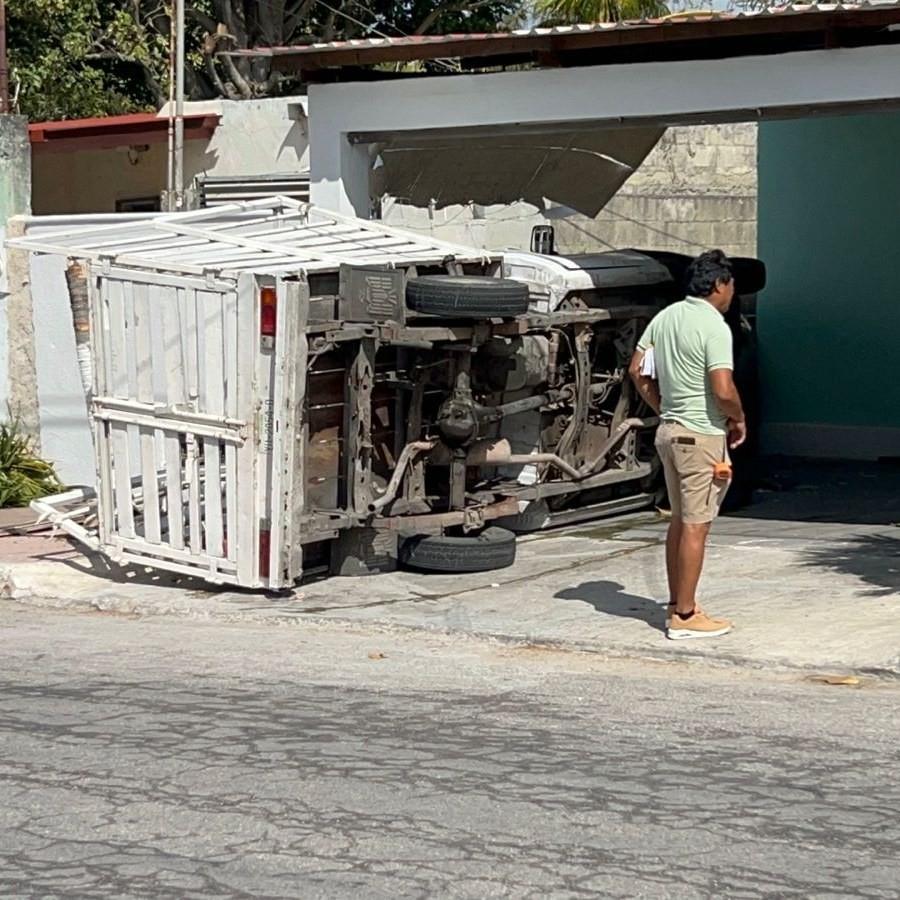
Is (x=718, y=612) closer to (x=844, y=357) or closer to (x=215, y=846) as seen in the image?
(x=215, y=846)

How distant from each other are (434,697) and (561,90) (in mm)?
5967

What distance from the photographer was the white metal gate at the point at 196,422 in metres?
9.27

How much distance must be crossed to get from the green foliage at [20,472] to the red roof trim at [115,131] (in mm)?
4857

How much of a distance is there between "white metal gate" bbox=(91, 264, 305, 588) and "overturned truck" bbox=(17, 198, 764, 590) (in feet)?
0.04

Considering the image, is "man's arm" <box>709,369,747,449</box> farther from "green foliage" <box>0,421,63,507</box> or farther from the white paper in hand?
"green foliage" <box>0,421,63,507</box>

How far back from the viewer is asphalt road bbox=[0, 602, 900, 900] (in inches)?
194

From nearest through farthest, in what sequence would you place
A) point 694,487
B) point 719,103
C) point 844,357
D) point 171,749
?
point 171,749, point 694,487, point 719,103, point 844,357

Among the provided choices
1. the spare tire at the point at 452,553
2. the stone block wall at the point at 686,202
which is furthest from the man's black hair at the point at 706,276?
the stone block wall at the point at 686,202

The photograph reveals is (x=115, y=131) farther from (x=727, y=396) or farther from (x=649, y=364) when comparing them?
(x=727, y=396)

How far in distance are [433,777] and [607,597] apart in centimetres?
363

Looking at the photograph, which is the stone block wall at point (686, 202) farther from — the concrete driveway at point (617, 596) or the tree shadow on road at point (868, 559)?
the tree shadow on road at point (868, 559)

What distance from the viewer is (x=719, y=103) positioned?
11312mm

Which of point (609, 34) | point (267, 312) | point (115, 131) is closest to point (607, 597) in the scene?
point (267, 312)

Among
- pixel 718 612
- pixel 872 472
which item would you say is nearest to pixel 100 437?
pixel 718 612
